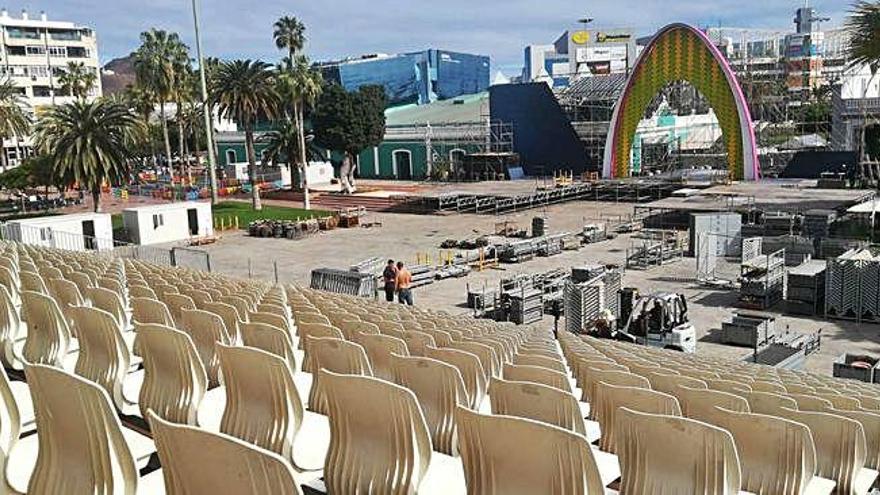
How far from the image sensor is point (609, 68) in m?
104

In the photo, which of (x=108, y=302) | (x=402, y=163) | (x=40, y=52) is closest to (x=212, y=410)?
(x=108, y=302)

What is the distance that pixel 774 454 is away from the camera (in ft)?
14.4

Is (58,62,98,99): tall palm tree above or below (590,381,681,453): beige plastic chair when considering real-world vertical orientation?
above

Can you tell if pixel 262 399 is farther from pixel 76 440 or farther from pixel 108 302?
pixel 108 302

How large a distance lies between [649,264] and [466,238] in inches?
446

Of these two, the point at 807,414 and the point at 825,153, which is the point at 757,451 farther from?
the point at 825,153

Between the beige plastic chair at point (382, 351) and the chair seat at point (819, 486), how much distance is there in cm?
307

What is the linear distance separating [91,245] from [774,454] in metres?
31.6

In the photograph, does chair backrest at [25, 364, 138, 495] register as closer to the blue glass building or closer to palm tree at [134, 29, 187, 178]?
palm tree at [134, 29, 187, 178]

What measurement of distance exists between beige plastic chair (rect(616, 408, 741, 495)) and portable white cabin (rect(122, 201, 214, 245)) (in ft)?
120

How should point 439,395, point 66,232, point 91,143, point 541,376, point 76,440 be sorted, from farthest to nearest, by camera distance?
point 91,143 < point 66,232 < point 541,376 < point 439,395 < point 76,440

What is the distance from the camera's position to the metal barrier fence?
27.9 m

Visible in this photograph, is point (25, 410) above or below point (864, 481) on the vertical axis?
above

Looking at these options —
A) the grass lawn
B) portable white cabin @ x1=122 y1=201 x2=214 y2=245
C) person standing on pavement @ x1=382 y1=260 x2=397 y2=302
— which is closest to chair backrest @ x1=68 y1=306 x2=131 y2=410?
person standing on pavement @ x1=382 y1=260 x2=397 y2=302
